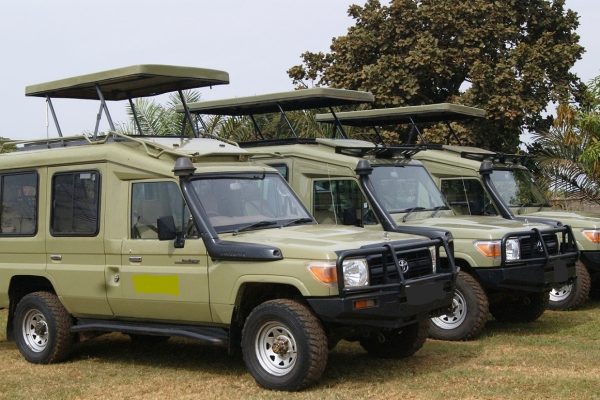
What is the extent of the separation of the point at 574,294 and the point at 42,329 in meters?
6.81

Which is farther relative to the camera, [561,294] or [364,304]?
[561,294]

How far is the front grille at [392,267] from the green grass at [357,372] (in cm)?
91

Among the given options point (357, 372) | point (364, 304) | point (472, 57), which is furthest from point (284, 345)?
point (472, 57)

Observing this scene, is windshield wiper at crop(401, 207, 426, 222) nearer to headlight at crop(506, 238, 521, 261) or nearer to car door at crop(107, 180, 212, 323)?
headlight at crop(506, 238, 521, 261)

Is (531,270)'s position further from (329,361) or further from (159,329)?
(159,329)

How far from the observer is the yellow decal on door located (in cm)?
780

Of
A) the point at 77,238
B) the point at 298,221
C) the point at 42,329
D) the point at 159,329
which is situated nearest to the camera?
the point at 159,329

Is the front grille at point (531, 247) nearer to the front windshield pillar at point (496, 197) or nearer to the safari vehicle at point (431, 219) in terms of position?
the safari vehicle at point (431, 219)

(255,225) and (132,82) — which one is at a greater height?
(132,82)

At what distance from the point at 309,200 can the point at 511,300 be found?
109 inches

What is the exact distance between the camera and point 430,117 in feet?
45.7

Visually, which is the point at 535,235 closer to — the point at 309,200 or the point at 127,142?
the point at 309,200

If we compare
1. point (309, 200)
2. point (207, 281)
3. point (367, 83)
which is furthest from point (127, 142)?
point (367, 83)

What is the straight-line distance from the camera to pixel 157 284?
7.91 m
